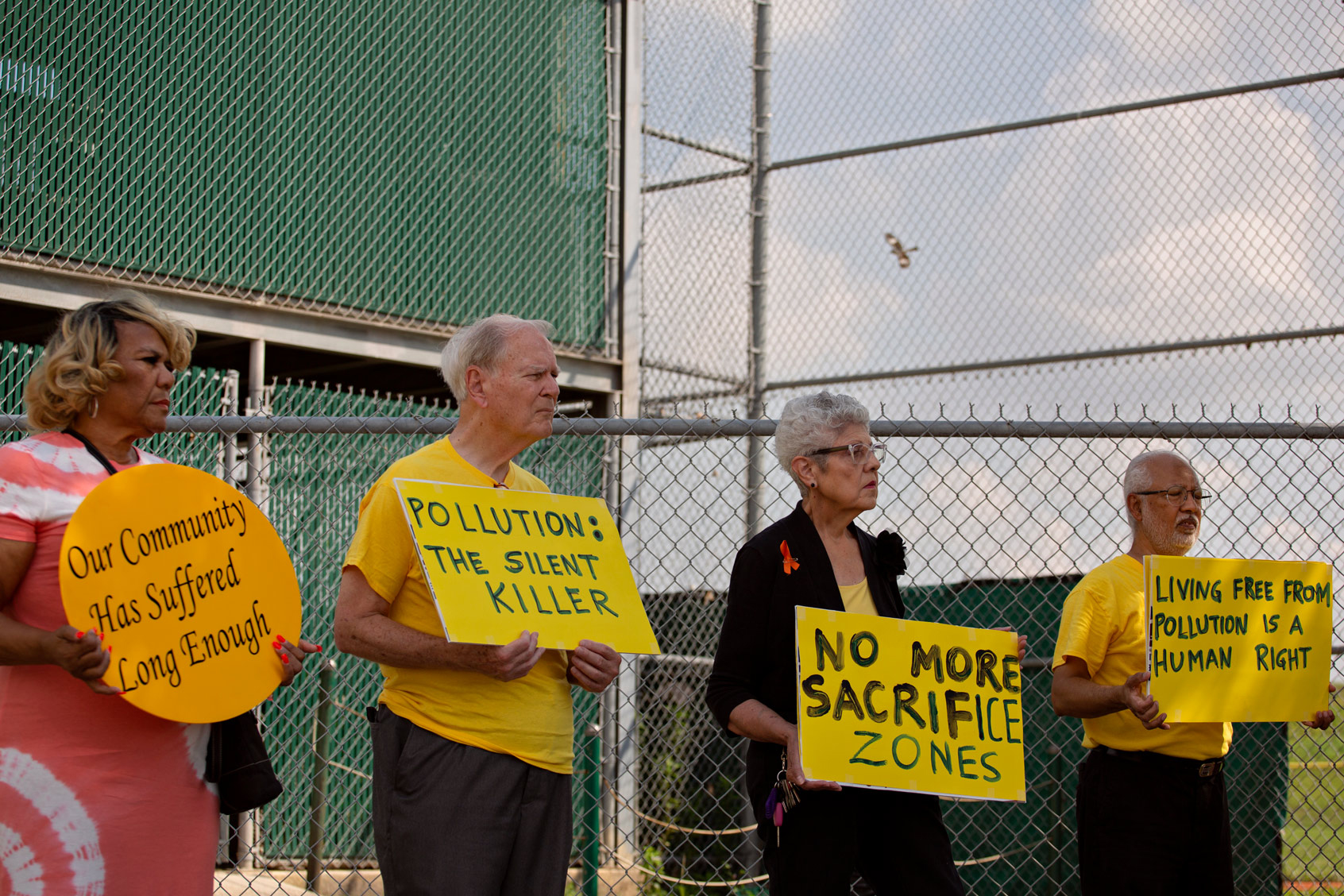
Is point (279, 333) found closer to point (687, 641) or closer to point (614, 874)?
point (687, 641)

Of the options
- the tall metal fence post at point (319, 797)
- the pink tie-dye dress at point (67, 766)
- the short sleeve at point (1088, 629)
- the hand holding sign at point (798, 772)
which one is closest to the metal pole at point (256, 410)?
the tall metal fence post at point (319, 797)

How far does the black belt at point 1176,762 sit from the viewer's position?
352 centimetres

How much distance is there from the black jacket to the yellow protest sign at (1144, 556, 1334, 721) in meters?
0.79

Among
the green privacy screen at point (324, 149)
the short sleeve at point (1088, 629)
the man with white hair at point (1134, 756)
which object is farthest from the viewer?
the green privacy screen at point (324, 149)

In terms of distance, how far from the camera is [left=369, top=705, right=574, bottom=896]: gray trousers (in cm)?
284

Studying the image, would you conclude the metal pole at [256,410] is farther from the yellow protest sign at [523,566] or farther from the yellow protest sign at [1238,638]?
the yellow protest sign at [1238,638]

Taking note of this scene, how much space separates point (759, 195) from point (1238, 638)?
16.5 ft

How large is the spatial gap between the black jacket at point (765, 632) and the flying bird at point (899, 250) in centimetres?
469

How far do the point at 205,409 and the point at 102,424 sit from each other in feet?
15.1

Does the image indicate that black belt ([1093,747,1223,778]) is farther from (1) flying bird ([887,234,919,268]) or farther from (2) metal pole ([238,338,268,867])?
(1) flying bird ([887,234,919,268])

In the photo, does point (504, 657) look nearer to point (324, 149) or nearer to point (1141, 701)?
point (1141, 701)

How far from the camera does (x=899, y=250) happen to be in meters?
7.73

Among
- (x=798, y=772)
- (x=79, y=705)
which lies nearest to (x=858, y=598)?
(x=798, y=772)

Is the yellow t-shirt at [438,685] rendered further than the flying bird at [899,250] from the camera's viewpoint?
No
